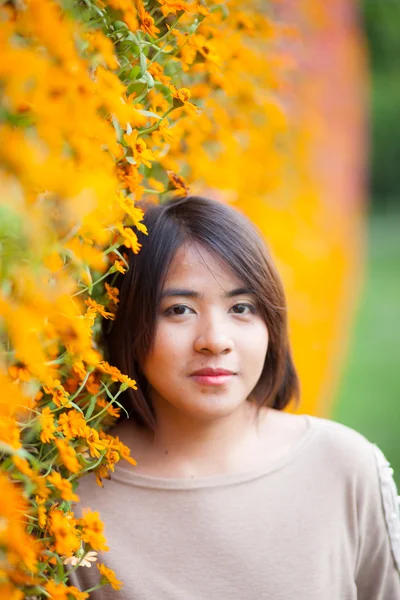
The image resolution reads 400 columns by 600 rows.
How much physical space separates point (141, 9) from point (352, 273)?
9034 mm

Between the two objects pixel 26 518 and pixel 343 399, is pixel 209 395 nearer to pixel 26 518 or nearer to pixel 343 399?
pixel 26 518

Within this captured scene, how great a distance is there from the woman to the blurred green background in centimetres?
239

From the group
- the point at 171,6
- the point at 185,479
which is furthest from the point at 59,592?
the point at 171,6

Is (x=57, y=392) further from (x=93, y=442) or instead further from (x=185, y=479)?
(x=185, y=479)

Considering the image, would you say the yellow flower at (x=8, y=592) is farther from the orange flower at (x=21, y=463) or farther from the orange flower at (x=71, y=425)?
the orange flower at (x=71, y=425)

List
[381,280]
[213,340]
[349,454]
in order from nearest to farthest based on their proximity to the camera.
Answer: [213,340] → [349,454] → [381,280]

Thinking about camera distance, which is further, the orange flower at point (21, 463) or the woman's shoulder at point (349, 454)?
the woman's shoulder at point (349, 454)

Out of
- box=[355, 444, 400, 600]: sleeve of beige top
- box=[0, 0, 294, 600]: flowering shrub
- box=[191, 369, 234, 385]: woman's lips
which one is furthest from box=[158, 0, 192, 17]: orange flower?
box=[355, 444, 400, 600]: sleeve of beige top

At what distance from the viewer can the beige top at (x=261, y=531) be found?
160 cm

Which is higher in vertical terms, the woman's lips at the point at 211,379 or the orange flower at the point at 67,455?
the woman's lips at the point at 211,379

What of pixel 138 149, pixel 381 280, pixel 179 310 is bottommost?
pixel 179 310

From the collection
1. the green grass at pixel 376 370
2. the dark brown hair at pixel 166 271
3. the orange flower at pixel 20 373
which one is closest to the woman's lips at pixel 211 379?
the dark brown hair at pixel 166 271

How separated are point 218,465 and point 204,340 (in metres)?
0.30

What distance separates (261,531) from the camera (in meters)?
1.65
